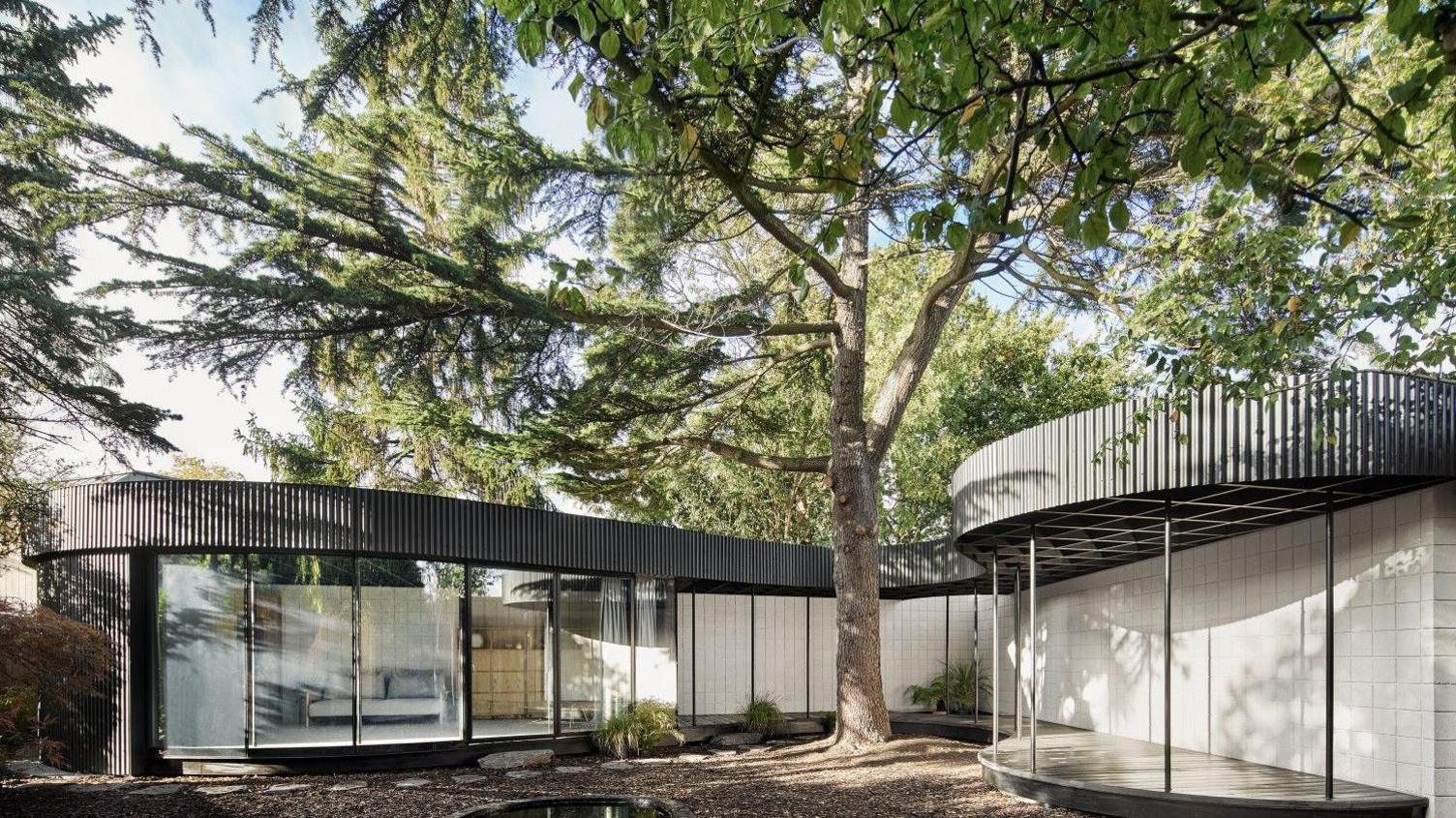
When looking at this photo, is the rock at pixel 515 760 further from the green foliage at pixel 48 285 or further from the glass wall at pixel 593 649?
the green foliage at pixel 48 285

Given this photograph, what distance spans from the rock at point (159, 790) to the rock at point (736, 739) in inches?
274

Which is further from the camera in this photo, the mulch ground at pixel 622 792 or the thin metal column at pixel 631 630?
the thin metal column at pixel 631 630

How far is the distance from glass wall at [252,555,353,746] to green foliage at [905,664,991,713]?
10.2 m

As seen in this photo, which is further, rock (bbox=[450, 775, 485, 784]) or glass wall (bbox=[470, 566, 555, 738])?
glass wall (bbox=[470, 566, 555, 738])

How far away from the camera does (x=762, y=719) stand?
1538 centimetres

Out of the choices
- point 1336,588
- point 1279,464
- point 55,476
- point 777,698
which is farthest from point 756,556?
point 55,476

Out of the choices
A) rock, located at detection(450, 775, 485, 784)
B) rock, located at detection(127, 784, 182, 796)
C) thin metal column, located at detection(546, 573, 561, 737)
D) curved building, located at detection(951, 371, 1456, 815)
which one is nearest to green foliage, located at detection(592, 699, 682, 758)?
thin metal column, located at detection(546, 573, 561, 737)

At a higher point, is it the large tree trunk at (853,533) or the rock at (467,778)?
the large tree trunk at (853,533)

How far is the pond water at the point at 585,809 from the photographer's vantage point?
8.34 m

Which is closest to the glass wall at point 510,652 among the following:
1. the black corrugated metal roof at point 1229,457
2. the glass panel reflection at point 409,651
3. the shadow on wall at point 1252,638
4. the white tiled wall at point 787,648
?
the glass panel reflection at point 409,651

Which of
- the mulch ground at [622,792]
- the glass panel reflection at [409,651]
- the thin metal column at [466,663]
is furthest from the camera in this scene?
the thin metal column at [466,663]

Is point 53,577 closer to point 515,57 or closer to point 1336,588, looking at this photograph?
point 515,57

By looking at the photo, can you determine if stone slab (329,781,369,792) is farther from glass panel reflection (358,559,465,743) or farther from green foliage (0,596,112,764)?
green foliage (0,596,112,764)

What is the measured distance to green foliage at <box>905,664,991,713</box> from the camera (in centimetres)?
1786
